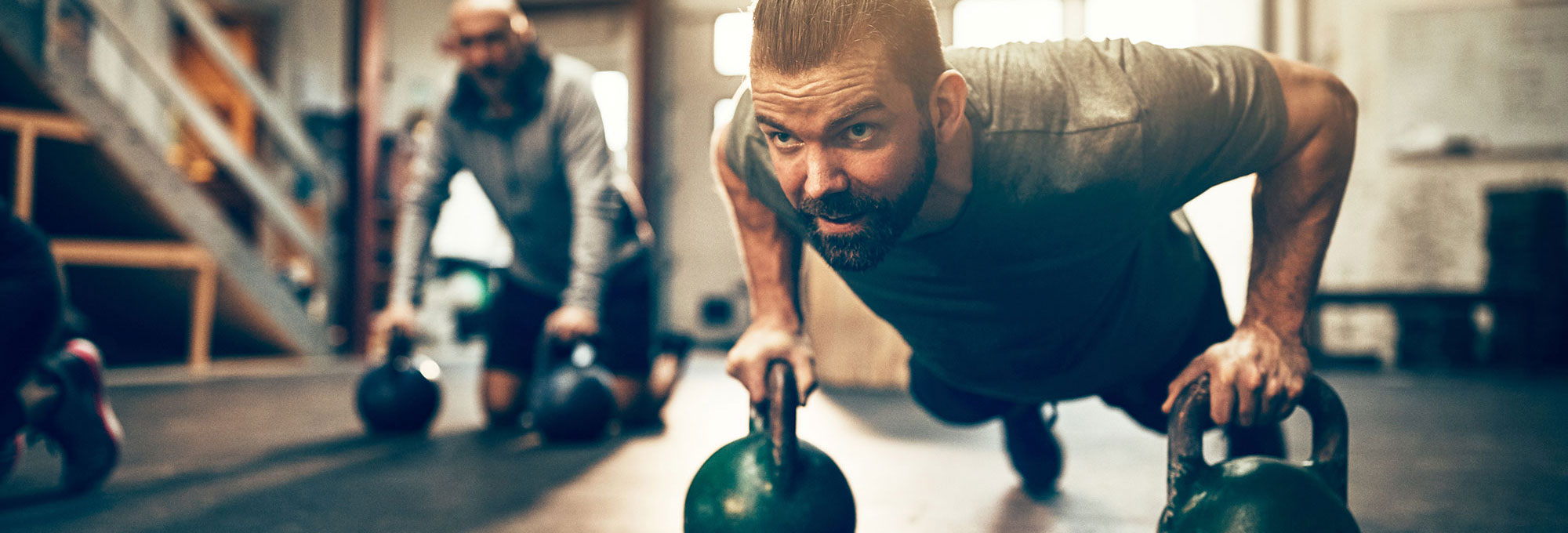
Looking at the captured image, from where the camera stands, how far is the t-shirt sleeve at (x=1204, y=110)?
3.45ft

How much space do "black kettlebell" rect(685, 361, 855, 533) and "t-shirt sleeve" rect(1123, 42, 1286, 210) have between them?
0.49 m

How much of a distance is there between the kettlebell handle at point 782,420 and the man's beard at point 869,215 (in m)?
0.22

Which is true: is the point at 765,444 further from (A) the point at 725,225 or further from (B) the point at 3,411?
(A) the point at 725,225

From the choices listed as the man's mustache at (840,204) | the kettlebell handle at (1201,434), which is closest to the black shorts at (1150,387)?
the kettlebell handle at (1201,434)

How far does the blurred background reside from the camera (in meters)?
4.41

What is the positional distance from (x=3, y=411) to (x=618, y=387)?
149 centimetres

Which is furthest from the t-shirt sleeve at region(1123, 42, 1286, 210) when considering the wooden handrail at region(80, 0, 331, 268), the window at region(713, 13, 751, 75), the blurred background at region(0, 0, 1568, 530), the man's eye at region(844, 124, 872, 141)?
the window at region(713, 13, 751, 75)

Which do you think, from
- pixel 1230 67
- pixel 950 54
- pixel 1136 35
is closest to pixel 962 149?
pixel 950 54

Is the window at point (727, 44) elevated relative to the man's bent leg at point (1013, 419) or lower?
elevated

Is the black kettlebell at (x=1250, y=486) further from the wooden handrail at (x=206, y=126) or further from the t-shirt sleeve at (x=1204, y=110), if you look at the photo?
the wooden handrail at (x=206, y=126)

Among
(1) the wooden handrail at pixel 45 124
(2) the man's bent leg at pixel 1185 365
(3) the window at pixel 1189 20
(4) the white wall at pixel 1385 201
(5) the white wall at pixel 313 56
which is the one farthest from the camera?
(5) the white wall at pixel 313 56

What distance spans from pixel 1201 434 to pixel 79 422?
191 cm

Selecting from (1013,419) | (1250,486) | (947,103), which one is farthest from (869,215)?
(1013,419)

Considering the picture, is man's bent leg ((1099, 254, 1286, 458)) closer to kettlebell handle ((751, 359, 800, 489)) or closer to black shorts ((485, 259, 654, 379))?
kettlebell handle ((751, 359, 800, 489))
